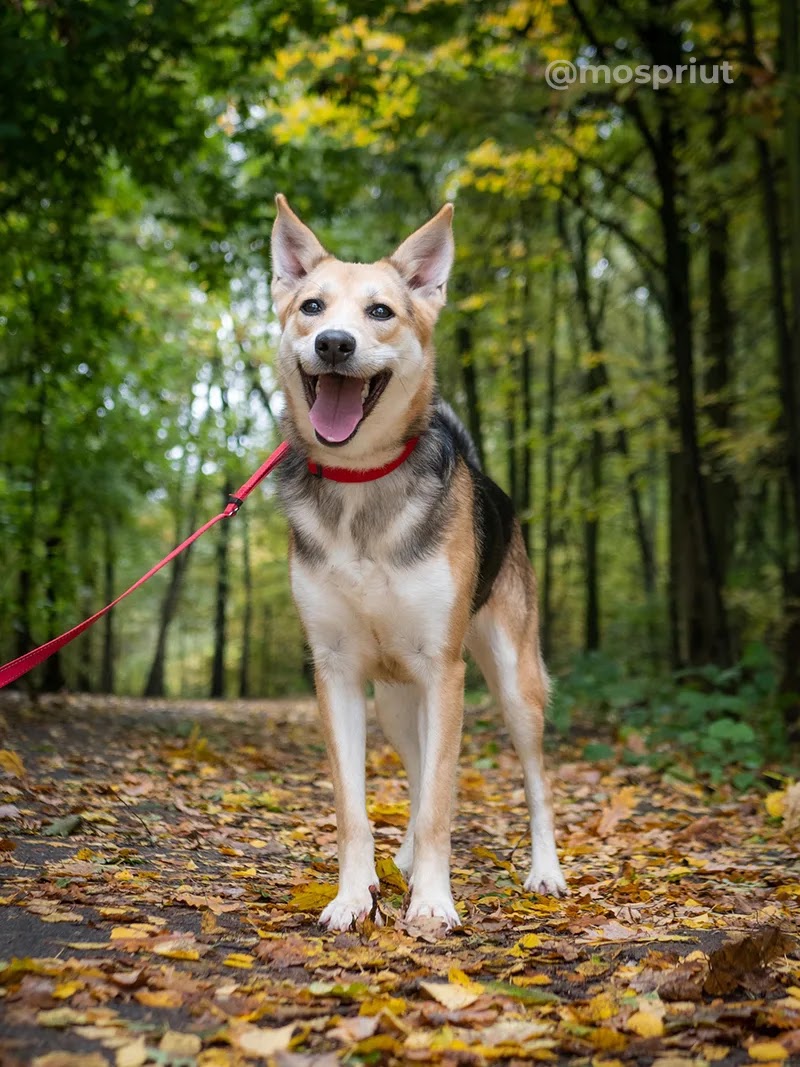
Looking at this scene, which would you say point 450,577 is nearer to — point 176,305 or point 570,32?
point 570,32

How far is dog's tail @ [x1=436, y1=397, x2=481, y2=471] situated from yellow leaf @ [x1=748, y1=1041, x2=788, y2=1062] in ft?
8.77

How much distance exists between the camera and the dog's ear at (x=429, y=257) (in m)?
4.28

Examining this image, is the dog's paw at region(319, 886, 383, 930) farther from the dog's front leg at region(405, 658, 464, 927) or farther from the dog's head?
the dog's head

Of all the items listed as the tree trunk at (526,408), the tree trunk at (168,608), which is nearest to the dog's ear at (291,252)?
the tree trunk at (526,408)

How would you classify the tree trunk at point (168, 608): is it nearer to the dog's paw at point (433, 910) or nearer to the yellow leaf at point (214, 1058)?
the dog's paw at point (433, 910)

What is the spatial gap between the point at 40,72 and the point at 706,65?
18.0 feet

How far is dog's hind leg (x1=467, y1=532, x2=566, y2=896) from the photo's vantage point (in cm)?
458

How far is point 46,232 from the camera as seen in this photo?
371 inches

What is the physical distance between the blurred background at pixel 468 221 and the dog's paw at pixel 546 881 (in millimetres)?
1483

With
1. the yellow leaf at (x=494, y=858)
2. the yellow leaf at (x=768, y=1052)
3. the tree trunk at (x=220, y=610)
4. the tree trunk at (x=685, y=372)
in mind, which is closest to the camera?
the yellow leaf at (x=768, y=1052)

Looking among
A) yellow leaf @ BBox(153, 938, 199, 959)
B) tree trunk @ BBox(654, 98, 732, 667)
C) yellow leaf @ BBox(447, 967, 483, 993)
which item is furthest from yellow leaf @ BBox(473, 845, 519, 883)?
tree trunk @ BBox(654, 98, 732, 667)

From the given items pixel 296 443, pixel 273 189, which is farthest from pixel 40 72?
pixel 296 443

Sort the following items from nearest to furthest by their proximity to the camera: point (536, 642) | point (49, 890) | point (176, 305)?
1. point (49, 890)
2. point (536, 642)
3. point (176, 305)

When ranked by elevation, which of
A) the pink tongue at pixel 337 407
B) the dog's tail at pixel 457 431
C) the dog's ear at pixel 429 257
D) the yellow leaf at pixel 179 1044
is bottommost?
the yellow leaf at pixel 179 1044
